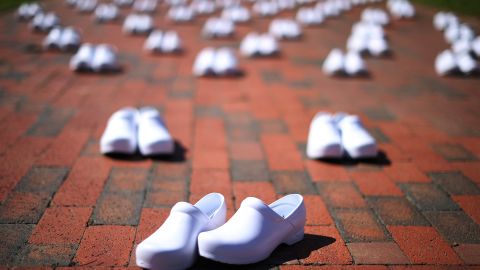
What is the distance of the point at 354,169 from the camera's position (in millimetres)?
2443

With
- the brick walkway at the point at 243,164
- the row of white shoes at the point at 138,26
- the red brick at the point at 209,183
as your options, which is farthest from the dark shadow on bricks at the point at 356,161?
the row of white shoes at the point at 138,26

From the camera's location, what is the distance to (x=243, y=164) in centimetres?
246

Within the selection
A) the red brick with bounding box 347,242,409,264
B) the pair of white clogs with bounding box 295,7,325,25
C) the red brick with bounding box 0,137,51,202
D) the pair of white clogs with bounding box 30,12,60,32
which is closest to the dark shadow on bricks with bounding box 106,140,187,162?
the red brick with bounding box 0,137,51,202

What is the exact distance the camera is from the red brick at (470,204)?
2031mm

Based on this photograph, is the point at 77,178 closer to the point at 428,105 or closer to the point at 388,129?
the point at 388,129

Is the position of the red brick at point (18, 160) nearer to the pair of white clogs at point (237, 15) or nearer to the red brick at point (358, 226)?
the red brick at point (358, 226)

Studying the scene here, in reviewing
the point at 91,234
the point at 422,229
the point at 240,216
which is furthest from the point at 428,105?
the point at 91,234

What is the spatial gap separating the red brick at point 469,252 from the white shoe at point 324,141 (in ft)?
2.80

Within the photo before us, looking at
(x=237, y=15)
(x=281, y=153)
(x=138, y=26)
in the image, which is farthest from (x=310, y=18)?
(x=281, y=153)

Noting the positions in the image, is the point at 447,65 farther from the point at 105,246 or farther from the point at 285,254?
the point at 105,246

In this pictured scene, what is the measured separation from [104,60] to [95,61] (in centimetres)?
8

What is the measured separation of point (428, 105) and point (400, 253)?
2.12 metres

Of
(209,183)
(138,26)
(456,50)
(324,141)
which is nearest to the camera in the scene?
(209,183)

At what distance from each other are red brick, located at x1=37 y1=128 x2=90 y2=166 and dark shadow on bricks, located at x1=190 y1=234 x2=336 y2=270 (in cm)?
113
